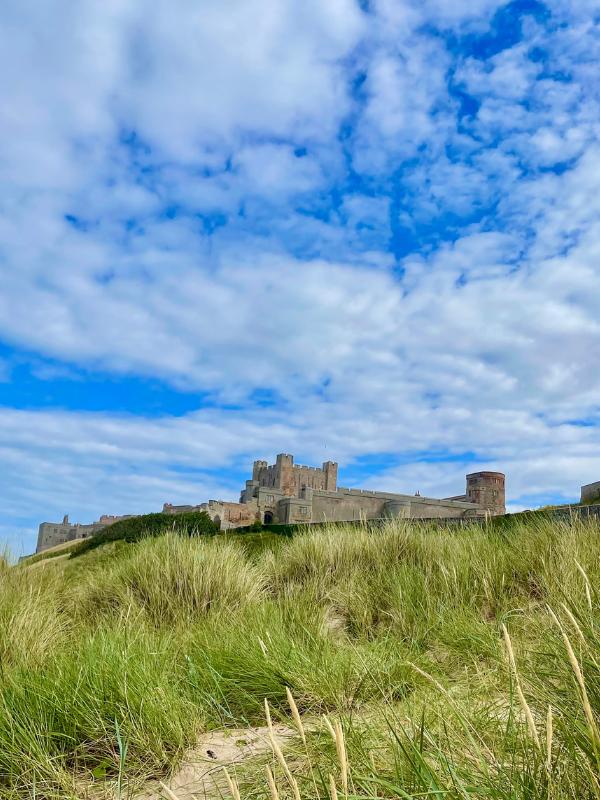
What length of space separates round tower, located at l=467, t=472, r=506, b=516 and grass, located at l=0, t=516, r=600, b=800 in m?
33.7

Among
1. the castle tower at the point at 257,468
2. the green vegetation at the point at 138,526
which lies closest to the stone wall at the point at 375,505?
the green vegetation at the point at 138,526

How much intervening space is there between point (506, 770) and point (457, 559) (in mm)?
4601

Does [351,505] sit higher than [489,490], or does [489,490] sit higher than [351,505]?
[489,490]

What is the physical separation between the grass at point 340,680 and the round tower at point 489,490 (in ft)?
111

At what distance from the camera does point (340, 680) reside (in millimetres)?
3449

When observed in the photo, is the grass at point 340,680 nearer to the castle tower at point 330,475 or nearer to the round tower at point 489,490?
the round tower at point 489,490

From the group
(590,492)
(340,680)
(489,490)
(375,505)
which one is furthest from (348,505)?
(340,680)

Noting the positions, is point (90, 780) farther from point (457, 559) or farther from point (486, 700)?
point (457, 559)

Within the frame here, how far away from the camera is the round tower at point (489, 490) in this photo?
3938 cm

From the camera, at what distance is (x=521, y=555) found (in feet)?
21.6

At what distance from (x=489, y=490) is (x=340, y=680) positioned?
1499 inches

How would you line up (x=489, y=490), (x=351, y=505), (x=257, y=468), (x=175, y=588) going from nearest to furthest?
(x=175, y=588), (x=351, y=505), (x=489, y=490), (x=257, y=468)

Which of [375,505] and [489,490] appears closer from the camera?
[375,505]

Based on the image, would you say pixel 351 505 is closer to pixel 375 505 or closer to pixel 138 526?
pixel 375 505
